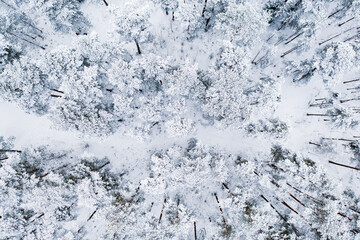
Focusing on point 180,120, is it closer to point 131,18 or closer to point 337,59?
point 131,18

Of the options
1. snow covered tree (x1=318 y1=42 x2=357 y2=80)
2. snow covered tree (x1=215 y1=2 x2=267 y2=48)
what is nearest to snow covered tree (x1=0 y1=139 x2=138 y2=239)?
snow covered tree (x1=215 y1=2 x2=267 y2=48)

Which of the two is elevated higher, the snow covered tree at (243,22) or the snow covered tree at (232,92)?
the snow covered tree at (243,22)

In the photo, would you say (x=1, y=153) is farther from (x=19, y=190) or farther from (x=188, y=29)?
(x=188, y=29)

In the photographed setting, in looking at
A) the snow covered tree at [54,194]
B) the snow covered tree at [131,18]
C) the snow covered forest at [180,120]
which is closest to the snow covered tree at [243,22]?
the snow covered forest at [180,120]

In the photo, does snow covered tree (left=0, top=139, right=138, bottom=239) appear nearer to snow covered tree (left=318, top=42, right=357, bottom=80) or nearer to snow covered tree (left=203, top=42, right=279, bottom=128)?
snow covered tree (left=203, top=42, right=279, bottom=128)

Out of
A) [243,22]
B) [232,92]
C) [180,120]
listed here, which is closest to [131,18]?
[243,22]

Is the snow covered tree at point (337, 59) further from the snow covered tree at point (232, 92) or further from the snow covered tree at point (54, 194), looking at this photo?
the snow covered tree at point (54, 194)

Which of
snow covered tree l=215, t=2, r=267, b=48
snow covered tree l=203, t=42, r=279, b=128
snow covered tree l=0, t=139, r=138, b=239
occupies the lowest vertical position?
snow covered tree l=0, t=139, r=138, b=239

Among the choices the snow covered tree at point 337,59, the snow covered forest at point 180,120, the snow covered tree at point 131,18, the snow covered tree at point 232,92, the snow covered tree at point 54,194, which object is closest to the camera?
the snow covered tree at point 131,18

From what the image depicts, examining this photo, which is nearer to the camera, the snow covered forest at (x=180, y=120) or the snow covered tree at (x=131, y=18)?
the snow covered tree at (x=131, y=18)
